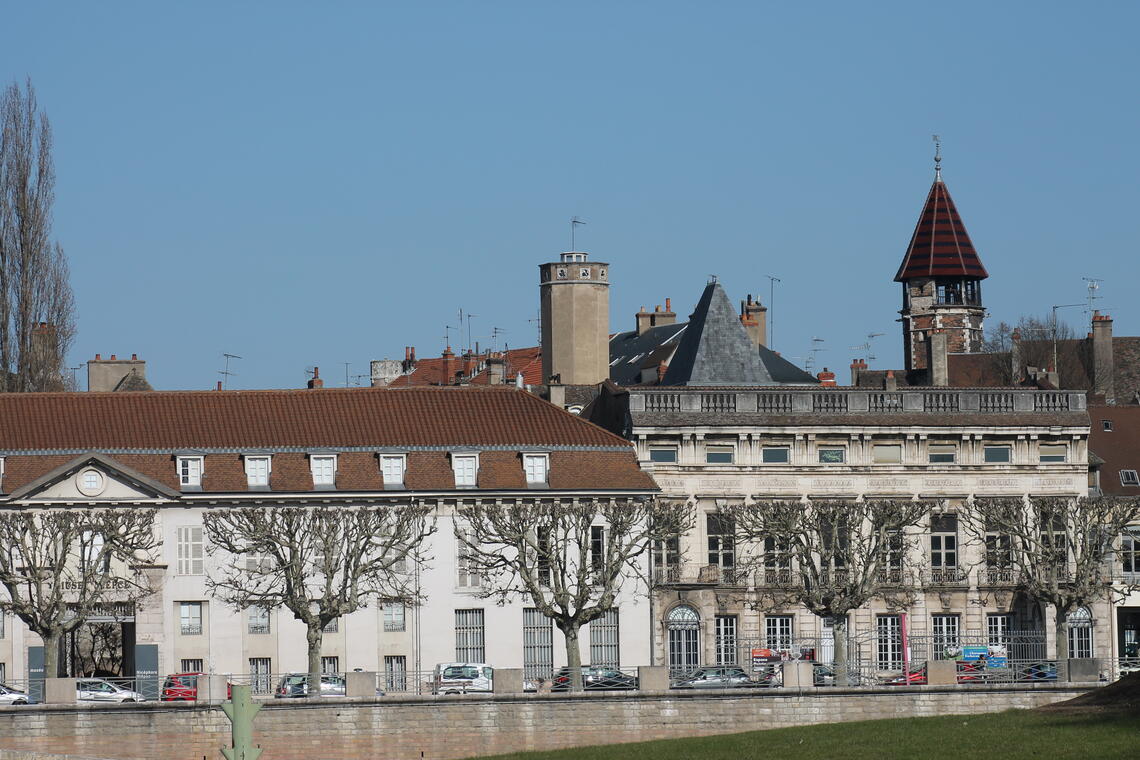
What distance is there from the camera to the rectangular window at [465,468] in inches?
2950

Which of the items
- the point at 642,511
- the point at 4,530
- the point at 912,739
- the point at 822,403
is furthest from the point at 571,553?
the point at 912,739

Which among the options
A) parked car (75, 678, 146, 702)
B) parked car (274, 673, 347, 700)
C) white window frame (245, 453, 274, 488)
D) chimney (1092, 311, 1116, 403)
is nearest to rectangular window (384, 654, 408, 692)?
parked car (274, 673, 347, 700)

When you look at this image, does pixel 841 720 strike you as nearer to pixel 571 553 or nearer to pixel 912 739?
pixel 912 739

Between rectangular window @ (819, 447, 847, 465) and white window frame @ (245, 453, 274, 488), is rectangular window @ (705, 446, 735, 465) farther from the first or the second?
white window frame @ (245, 453, 274, 488)

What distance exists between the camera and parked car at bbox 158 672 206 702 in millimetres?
63781

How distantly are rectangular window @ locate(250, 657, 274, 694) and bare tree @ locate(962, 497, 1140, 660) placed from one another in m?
21.2

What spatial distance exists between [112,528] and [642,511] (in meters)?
14.9

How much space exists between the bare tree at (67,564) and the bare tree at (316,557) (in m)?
2.23

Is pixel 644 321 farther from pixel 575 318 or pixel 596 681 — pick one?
pixel 596 681

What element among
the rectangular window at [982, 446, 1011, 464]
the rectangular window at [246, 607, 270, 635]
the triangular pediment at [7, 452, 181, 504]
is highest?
the rectangular window at [982, 446, 1011, 464]

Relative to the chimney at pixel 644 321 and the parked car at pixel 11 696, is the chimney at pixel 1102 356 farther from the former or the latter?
the parked car at pixel 11 696

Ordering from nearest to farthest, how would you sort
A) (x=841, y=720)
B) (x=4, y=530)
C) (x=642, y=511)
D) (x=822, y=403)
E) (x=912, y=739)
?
(x=912, y=739) < (x=841, y=720) < (x=4, y=530) < (x=642, y=511) < (x=822, y=403)

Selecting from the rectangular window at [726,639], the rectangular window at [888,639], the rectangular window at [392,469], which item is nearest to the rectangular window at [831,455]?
the rectangular window at [888,639]

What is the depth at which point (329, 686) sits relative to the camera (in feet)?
216
